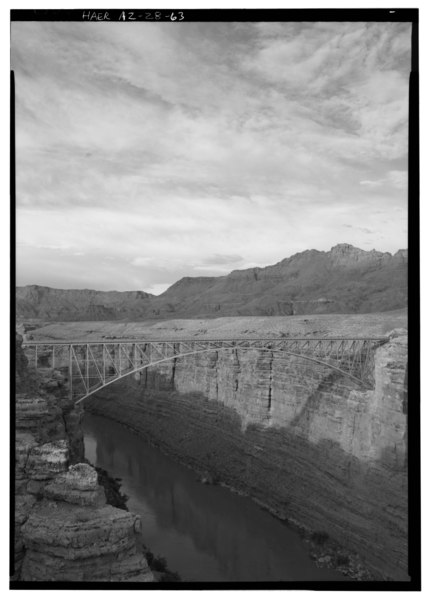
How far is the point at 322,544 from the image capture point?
12352mm

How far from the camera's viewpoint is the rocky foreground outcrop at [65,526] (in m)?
6.20

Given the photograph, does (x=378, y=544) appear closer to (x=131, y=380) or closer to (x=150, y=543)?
(x=150, y=543)

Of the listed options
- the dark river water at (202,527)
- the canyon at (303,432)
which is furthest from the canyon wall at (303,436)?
the dark river water at (202,527)

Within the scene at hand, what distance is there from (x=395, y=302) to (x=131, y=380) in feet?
51.4

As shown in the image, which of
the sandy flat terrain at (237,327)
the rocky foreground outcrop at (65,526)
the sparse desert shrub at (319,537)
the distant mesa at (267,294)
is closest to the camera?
the rocky foreground outcrop at (65,526)

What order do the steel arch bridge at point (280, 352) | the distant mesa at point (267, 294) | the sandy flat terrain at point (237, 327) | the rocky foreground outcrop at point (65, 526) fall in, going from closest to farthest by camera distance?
the rocky foreground outcrop at point (65, 526), the steel arch bridge at point (280, 352), the sandy flat terrain at point (237, 327), the distant mesa at point (267, 294)

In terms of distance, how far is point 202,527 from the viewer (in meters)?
14.1

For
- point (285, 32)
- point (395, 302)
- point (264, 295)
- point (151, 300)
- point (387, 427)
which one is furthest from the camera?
point (151, 300)

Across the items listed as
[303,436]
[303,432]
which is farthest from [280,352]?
[303,436]

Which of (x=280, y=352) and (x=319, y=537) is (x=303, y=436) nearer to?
(x=280, y=352)

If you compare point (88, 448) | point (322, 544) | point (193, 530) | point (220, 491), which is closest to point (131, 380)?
point (88, 448)

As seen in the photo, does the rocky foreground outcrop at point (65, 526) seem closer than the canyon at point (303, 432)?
Yes

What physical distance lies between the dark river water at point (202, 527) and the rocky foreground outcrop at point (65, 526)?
5.85 ft

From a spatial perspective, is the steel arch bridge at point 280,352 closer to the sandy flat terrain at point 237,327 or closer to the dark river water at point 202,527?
the sandy flat terrain at point 237,327
